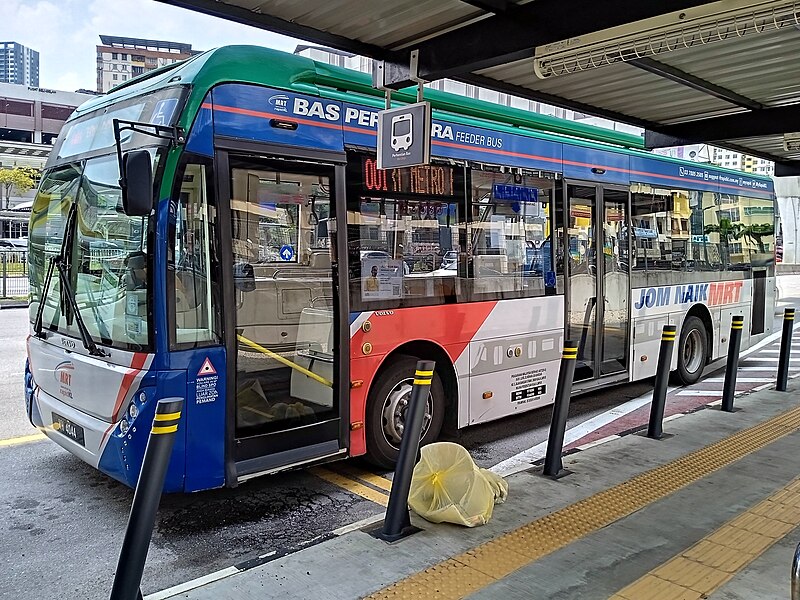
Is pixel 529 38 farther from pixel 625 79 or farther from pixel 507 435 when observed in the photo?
pixel 507 435

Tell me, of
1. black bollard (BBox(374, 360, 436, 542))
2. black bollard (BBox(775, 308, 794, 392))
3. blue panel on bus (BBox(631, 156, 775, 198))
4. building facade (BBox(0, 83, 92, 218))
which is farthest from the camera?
building facade (BBox(0, 83, 92, 218))

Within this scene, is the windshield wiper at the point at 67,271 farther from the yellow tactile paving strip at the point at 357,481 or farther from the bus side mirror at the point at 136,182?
the yellow tactile paving strip at the point at 357,481

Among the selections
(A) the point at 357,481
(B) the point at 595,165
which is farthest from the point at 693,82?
(A) the point at 357,481

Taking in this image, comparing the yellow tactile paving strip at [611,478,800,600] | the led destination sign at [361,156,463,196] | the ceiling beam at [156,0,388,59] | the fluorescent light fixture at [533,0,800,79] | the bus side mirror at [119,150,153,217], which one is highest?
the ceiling beam at [156,0,388,59]

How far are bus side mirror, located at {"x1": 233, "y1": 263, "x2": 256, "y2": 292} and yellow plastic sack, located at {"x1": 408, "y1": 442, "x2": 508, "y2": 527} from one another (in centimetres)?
167

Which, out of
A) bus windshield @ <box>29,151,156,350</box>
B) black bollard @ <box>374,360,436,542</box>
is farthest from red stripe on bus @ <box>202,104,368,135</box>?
black bollard @ <box>374,360,436,542</box>

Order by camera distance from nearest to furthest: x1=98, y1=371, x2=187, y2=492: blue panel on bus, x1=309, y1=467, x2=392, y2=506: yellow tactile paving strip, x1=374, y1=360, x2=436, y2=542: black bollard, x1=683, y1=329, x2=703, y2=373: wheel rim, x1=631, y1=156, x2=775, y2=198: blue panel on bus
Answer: x1=374, y1=360, x2=436, y2=542: black bollard < x1=98, y1=371, x2=187, y2=492: blue panel on bus < x1=309, y1=467, x2=392, y2=506: yellow tactile paving strip < x1=631, y1=156, x2=775, y2=198: blue panel on bus < x1=683, y1=329, x2=703, y2=373: wheel rim

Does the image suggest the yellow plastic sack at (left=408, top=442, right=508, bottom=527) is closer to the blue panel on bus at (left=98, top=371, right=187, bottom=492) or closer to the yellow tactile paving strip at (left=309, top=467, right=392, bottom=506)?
the yellow tactile paving strip at (left=309, top=467, right=392, bottom=506)

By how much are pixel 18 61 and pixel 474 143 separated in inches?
7245

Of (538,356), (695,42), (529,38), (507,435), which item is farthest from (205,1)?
(507,435)

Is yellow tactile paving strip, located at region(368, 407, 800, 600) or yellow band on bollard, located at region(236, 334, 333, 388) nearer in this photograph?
yellow tactile paving strip, located at region(368, 407, 800, 600)

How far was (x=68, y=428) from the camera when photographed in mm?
4949

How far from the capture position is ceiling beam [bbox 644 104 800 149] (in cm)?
734

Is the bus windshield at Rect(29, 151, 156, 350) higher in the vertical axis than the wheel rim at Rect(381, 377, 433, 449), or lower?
higher
